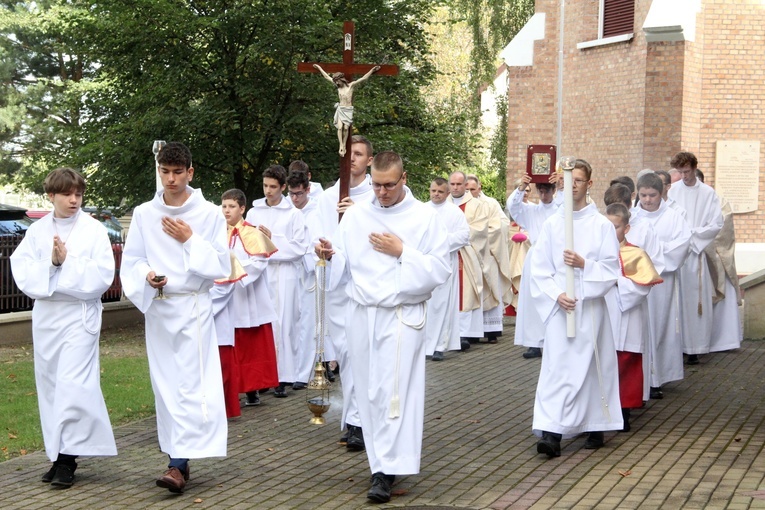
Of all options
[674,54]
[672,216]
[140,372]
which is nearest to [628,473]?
[672,216]

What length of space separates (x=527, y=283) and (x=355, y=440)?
6304 millimetres

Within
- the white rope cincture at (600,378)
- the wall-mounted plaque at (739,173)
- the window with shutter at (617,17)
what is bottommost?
the white rope cincture at (600,378)

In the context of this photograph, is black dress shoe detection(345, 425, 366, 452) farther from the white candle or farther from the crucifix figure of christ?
the crucifix figure of christ

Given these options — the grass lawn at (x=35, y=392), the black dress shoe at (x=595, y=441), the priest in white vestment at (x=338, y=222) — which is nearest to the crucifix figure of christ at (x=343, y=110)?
the priest in white vestment at (x=338, y=222)

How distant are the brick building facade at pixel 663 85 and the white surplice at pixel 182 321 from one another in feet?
46.9

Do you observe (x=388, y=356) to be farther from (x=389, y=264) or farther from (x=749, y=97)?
(x=749, y=97)

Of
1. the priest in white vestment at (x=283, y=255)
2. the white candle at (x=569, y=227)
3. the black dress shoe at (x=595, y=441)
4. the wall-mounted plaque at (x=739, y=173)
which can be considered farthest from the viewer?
the wall-mounted plaque at (x=739, y=173)

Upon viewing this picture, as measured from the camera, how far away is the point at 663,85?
20.4 m

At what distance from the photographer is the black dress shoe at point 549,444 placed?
8.28 meters

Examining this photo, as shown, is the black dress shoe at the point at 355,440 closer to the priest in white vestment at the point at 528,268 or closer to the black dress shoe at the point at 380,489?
the black dress shoe at the point at 380,489

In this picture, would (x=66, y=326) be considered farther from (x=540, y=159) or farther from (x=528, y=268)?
(x=540, y=159)

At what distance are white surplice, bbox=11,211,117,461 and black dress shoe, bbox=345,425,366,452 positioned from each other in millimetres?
1798

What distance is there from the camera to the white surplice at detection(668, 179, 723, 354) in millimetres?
13094

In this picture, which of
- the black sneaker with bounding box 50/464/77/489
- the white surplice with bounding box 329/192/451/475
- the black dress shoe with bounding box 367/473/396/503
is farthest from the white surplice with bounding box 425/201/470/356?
the black sneaker with bounding box 50/464/77/489
